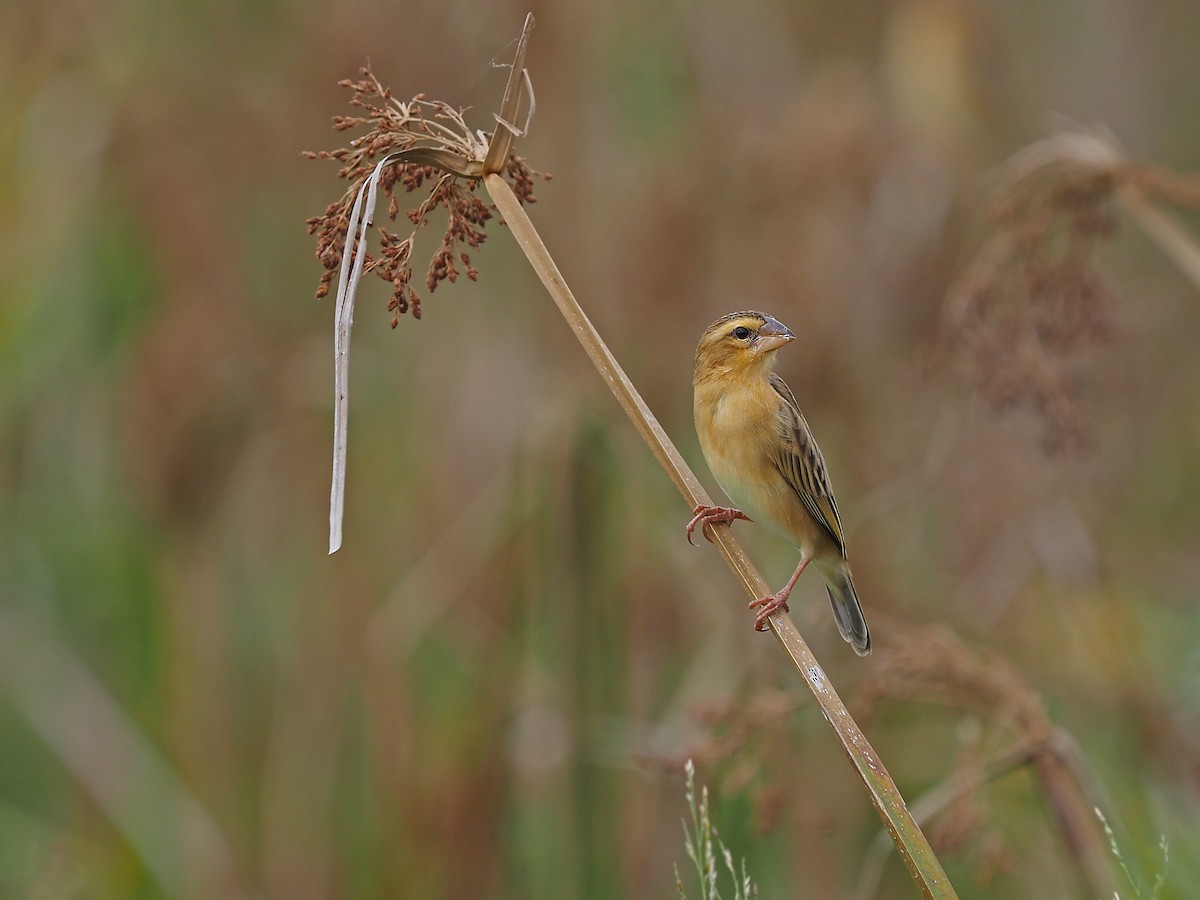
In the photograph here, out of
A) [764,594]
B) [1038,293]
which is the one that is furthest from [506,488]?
[764,594]

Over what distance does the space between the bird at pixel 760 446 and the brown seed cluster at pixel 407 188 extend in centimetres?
131

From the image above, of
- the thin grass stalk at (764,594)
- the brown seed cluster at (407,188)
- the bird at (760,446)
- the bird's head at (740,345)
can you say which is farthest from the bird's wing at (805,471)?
the brown seed cluster at (407,188)

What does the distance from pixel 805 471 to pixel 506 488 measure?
4.39 ft

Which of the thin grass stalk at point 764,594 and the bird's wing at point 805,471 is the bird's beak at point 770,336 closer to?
the bird's wing at point 805,471

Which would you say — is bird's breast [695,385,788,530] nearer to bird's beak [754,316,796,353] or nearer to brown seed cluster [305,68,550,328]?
bird's beak [754,316,796,353]

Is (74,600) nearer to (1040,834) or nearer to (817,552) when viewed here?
(817,552)

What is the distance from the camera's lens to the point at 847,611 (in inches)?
145

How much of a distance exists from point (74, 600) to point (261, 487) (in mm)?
792

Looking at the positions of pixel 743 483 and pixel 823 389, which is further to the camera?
pixel 823 389

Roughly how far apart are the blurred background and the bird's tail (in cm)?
12

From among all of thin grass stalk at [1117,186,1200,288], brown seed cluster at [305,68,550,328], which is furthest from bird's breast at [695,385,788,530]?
brown seed cluster at [305,68,550,328]

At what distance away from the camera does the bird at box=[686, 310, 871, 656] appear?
3.41 metres

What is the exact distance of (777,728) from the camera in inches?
123

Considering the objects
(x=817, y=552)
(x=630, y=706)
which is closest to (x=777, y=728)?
(x=817, y=552)
